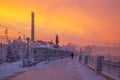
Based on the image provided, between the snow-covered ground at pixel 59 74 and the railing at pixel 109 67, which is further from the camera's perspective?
the snow-covered ground at pixel 59 74

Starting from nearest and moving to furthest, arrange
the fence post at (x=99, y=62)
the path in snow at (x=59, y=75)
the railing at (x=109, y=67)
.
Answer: the railing at (x=109, y=67) → the path in snow at (x=59, y=75) → the fence post at (x=99, y=62)

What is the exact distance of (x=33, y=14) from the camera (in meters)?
108

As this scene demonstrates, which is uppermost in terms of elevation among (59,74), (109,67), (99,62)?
(99,62)

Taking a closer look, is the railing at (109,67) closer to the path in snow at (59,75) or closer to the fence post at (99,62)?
the fence post at (99,62)

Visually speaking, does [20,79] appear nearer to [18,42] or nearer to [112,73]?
[112,73]

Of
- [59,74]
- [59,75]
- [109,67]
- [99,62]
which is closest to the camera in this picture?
[109,67]

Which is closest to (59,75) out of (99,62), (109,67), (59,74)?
(59,74)

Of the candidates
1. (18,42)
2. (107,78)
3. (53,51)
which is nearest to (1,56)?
(18,42)

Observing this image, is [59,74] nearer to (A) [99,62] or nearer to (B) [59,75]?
(B) [59,75]

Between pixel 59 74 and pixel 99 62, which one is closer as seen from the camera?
pixel 99 62

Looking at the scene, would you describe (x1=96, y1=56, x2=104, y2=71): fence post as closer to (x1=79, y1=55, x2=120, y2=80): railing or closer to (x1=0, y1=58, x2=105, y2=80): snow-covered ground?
(x1=79, y1=55, x2=120, y2=80): railing

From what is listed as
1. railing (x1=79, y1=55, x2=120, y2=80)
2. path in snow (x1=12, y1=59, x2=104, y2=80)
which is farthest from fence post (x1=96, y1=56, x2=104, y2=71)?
path in snow (x1=12, y1=59, x2=104, y2=80)

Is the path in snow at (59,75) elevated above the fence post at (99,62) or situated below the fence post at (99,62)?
below

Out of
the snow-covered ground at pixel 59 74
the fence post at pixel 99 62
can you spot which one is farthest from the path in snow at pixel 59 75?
the fence post at pixel 99 62
